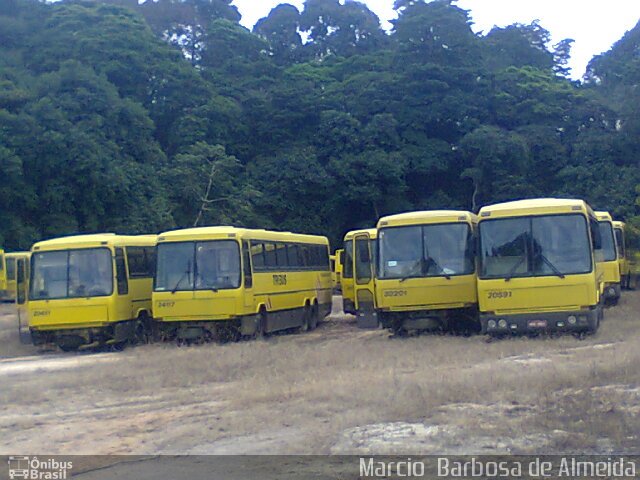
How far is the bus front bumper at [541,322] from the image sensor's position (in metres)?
17.5

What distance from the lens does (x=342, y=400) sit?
38.1 ft

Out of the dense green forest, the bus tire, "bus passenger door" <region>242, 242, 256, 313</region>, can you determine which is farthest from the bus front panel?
the dense green forest

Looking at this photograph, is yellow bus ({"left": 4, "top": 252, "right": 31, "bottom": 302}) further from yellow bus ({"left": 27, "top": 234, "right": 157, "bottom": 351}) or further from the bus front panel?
the bus front panel

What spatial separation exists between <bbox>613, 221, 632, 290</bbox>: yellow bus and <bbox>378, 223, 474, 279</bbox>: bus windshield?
14.0 m

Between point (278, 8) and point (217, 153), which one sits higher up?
point (278, 8)

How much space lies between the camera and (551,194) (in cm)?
4969

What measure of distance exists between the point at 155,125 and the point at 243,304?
32.5 meters

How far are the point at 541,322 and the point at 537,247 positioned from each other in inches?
57.4

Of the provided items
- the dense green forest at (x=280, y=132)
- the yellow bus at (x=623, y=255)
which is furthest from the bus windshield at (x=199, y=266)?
the dense green forest at (x=280, y=132)

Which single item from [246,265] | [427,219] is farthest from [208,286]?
[427,219]

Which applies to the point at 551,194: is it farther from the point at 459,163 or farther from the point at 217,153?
the point at 217,153

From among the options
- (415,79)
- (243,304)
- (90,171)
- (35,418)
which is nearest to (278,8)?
(415,79)

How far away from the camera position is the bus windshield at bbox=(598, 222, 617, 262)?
90.9 feet

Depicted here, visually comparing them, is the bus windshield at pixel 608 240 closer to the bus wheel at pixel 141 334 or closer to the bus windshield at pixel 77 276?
the bus wheel at pixel 141 334
